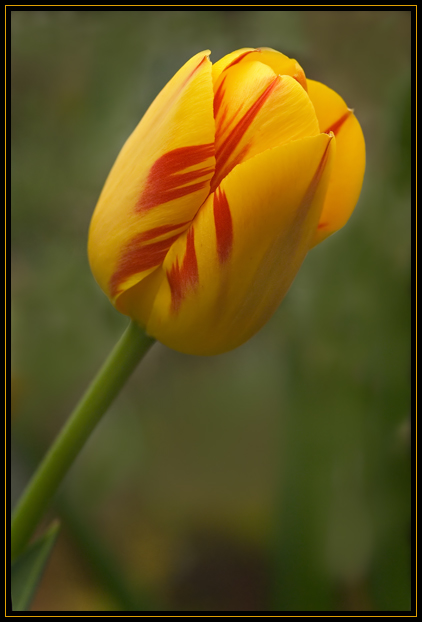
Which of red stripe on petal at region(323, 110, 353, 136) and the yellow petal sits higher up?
the yellow petal

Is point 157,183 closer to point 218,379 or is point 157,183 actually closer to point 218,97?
point 218,97

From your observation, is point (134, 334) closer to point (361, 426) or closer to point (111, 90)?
point (361, 426)

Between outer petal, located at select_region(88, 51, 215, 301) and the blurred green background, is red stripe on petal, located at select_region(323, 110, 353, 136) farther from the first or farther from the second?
the blurred green background

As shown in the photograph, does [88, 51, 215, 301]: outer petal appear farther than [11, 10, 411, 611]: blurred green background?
No

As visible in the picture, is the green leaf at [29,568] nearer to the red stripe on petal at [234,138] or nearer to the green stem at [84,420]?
the green stem at [84,420]

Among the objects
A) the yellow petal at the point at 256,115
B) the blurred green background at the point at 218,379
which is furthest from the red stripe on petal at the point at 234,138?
the blurred green background at the point at 218,379

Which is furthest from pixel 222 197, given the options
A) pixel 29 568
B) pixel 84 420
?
pixel 29 568

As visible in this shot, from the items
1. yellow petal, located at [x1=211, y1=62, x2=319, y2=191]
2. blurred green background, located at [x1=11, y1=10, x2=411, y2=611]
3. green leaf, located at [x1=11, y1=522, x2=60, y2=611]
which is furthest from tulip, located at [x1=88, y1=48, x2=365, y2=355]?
blurred green background, located at [x1=11, y1=10, x2=411, y2=611]
